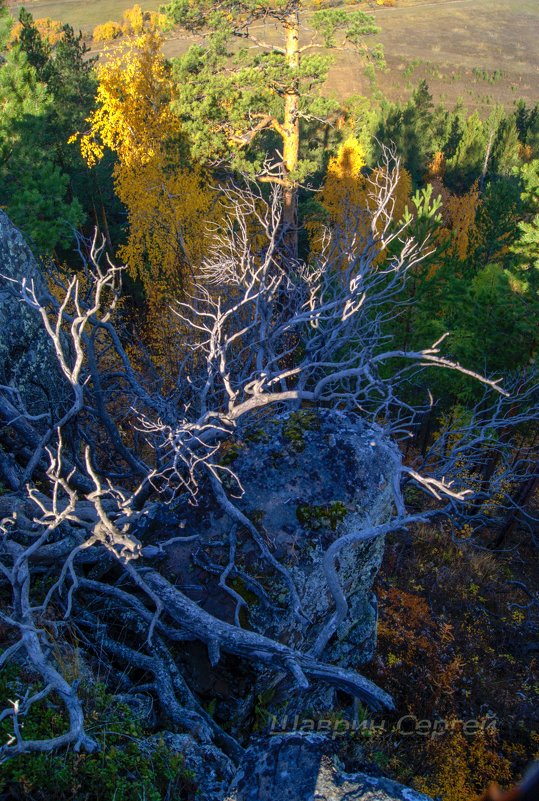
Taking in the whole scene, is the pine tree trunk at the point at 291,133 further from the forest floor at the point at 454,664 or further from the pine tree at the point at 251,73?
the forest floor at the point at 454,664

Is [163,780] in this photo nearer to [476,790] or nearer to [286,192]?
[476,790]

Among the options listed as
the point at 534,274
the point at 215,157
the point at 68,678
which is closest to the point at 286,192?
the point at 215,157

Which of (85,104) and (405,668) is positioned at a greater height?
(85,104)

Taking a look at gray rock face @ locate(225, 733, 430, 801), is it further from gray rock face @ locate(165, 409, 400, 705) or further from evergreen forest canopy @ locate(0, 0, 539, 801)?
gray rock face @ locate(165, 409, 400, 705)

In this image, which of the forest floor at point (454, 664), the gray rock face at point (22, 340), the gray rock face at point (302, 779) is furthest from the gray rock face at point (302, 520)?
the gray rock face at point (22, 340)

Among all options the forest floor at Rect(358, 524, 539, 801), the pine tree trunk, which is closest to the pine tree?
the pine tree trunk

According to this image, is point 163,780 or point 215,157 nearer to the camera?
point 163,780
